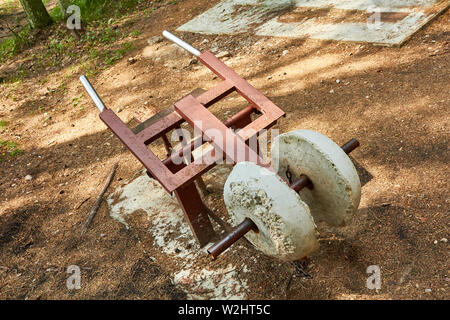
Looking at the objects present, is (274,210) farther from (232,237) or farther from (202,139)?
(202,139)

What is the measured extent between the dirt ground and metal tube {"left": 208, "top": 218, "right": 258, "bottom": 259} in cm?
60

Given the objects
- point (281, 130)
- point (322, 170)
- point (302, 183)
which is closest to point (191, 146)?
point (302, 183)

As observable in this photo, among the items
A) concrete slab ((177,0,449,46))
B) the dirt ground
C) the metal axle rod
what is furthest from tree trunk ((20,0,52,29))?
the metal axle rod

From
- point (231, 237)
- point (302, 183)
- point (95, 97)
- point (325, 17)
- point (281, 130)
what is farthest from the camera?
point (325, 17)

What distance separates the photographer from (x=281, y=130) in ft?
14.0

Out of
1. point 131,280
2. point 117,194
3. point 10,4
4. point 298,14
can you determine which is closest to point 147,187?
point 117,194

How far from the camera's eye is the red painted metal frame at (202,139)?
2.77m

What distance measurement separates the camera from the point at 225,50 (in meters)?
5.96

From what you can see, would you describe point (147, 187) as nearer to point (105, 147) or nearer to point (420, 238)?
point (105, 147)

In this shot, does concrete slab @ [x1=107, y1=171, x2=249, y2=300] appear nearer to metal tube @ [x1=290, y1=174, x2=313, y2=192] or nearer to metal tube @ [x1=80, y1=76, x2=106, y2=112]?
metal tube @ [x1=290, y1=174, x2=313, y2=192]

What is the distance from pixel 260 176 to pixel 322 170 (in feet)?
1.58

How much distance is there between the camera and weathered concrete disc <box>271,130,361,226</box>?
2.53 metres

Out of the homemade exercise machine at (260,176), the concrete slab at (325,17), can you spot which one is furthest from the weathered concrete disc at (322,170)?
the concrete slab at (325,17)

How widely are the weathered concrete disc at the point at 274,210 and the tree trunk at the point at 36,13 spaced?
718 centimetres
